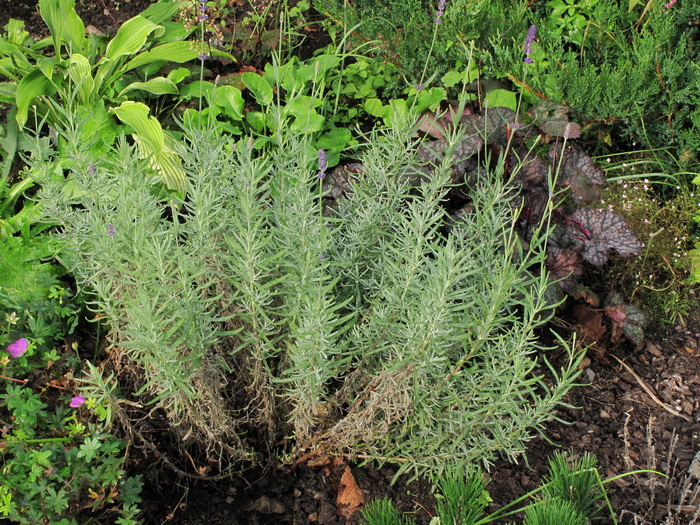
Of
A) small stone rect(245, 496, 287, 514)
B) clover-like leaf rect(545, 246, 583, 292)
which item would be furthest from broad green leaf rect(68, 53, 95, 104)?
clover-like leaf rect(545, 246, 583, 292)

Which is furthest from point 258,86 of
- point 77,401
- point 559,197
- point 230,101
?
point 77,401

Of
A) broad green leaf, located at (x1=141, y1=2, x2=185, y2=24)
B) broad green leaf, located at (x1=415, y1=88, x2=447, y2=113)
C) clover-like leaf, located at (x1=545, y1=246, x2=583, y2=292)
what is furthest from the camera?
broad green leaf, located at (x1=141, y1=2, x2=185, y2=24)

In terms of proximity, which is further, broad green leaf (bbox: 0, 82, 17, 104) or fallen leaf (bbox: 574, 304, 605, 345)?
broad green leaf (bbox: 0, 82, 17, 104)

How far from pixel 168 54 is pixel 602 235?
2.29m

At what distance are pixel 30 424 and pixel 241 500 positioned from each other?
0.67m

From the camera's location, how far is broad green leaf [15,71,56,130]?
3012mm

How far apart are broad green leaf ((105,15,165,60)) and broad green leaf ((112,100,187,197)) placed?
0.35m

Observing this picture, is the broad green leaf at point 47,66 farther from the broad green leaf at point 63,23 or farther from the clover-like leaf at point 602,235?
the clover-like leaf at point 602,235

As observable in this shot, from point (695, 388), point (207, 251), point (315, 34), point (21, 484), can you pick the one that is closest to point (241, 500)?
point (21, 484)

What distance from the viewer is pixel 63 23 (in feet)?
10.8

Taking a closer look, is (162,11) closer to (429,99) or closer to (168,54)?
(168,54)

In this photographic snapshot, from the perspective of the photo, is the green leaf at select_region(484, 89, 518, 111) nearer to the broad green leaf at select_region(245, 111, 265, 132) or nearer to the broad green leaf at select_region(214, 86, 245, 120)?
the broad green leaf at select_region(245, 111, 265, 132)

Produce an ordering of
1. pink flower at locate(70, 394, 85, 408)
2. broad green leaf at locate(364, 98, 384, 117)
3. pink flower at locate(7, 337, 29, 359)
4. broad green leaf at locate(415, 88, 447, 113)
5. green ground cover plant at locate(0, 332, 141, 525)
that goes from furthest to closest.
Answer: broad green leaf at locate(364, 98, 384, 117) → broad green leaf at locate(415, 88, 447, 113) → pink flower at locate(7, 337, 29, 359) → pink flower at locate(70, 394, 85, 408) → green ground cover plant at locate(0, 332, 141, 525)

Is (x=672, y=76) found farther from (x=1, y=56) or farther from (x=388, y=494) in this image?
(x=1, y=56)
